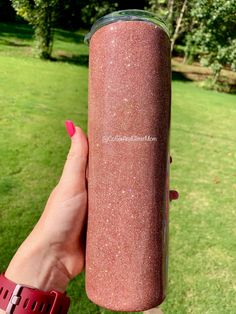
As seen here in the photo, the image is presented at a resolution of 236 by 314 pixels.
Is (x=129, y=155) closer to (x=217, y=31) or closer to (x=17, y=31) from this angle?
(x=217, y=31)

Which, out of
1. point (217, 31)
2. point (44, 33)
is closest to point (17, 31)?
point (44, 33)

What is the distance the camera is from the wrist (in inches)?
92.9

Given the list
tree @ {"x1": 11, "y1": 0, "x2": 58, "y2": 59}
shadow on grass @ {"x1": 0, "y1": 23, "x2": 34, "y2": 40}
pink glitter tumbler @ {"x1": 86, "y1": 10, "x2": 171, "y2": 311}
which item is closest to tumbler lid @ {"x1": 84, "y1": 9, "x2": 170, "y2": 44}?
pink glitter tumbler @ {"x1": 86, "y1": 10, "x2": 171, "y2": 311}

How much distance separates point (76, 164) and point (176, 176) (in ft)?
14.8

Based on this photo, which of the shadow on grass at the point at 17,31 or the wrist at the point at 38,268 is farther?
the shadow on grass at the point at 17,31

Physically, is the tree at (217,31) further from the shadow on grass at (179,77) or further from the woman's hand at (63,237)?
the woman's hand at (63,237)

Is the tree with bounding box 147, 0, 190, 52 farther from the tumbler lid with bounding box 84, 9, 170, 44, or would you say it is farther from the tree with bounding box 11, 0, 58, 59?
the tumbler lid with bounding box 84, 9, 170, 44

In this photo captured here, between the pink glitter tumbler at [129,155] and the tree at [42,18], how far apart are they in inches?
522

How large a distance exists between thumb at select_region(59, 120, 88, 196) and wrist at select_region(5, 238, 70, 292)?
0.35 metres

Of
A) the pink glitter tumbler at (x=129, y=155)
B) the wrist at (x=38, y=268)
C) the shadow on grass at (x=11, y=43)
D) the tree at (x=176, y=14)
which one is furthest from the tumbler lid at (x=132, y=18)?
the tree at (x=176, y=14)

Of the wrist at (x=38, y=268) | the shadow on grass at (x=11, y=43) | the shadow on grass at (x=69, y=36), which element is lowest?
the shadow on grass at (x=69, y=36)

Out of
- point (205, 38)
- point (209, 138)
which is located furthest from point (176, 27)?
point (209, 138)

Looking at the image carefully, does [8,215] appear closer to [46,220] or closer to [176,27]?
[46,220]

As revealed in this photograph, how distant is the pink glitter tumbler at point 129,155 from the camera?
203 centimetres
